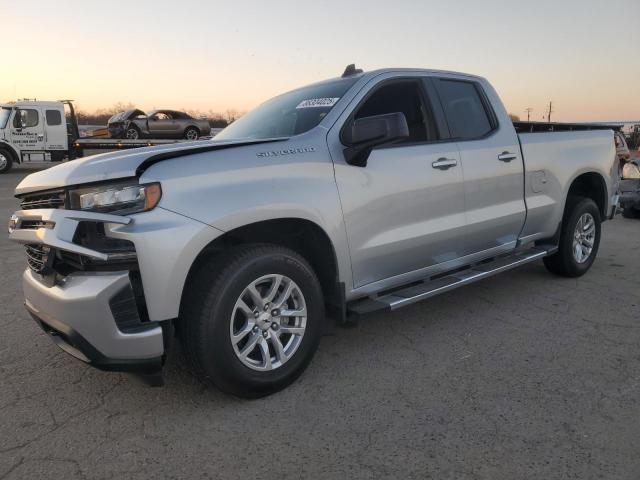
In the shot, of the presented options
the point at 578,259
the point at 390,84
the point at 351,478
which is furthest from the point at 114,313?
the point at 578,259

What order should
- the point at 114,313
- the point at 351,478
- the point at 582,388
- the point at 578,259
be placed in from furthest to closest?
the point at 578,259
the point at 582,388
the point at 114,313
the point at 351,478

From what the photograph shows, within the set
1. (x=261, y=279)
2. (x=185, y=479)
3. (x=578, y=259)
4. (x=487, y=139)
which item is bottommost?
(x=578, y=259)

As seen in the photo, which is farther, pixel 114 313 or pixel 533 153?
pixel 533 153

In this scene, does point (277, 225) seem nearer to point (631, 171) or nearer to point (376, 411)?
point (376, 411)

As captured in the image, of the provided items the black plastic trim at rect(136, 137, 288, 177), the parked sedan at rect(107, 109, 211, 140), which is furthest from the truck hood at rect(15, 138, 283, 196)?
the parked sedan at rect(107, 109, 211, 140)

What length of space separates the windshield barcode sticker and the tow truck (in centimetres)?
1542

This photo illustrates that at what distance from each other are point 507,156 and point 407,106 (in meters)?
1.01

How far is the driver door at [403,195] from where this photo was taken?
320 cm

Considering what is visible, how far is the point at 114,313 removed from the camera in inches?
94.8

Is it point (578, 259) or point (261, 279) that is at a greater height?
point (261, 279)

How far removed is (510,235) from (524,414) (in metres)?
2.07

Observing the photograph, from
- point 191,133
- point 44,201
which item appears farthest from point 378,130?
point 191,133

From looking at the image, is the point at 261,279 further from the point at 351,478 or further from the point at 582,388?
the point at 582,388

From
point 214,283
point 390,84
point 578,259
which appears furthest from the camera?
point 578,259
